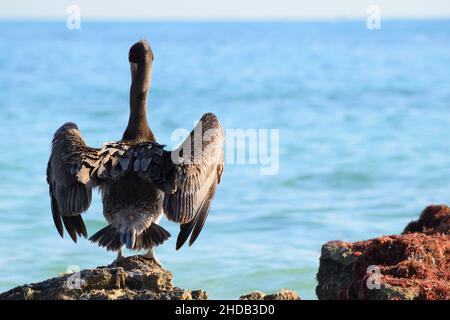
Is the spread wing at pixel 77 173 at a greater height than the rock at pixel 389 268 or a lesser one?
greater

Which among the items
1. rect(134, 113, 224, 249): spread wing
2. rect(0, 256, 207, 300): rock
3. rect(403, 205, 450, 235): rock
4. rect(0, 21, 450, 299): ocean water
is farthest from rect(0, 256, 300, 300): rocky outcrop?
rect(0, 21, 450, 299): ocean water

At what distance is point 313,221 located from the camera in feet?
49.3

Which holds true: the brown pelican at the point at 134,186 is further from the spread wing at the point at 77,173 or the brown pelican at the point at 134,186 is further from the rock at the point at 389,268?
the rock at the point at 389,268

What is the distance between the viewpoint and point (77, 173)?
6.83 m

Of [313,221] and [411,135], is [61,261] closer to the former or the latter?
[313,221]

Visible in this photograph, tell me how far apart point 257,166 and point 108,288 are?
46.6 feet

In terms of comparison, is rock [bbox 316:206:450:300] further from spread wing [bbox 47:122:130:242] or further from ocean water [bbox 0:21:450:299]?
ocean water [bbox 0:21:450:299]

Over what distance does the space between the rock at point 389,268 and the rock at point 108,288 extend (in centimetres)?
130

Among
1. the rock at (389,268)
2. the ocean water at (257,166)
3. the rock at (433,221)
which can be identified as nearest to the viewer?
the rock at (389,268)

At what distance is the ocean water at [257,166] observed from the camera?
1268 cm

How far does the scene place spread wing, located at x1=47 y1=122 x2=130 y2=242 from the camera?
6.80m

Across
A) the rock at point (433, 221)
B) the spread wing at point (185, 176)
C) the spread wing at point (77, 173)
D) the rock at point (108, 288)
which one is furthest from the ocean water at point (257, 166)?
the rock at point (108, 288)

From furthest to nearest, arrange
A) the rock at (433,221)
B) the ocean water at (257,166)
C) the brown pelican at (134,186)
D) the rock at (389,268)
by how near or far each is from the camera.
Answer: the ocean water at (257,166), the rock at (433,221), the brown pelican at (134,186), the rock at (389,268)
